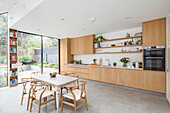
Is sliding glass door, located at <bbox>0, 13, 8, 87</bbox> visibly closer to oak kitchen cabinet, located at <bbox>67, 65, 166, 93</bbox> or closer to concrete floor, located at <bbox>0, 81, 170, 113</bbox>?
concrete floor, located at <bbox>0, 81, 170, 113</bbox>

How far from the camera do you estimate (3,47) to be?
3961mm

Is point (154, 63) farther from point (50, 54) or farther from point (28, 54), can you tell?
point (28, 54)

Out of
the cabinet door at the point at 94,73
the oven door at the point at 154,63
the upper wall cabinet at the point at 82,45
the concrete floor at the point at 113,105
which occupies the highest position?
the upper wall cabinet at the point at 82,45

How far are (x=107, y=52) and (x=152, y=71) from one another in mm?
2088

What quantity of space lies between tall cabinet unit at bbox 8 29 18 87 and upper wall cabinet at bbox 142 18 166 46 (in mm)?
5594

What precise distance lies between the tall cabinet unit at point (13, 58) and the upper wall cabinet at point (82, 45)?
311 centimetres

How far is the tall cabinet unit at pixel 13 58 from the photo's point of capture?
3.94 m

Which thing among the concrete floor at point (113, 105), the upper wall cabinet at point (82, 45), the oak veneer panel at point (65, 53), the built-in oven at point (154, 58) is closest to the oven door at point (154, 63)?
the built-in oven at point (154, 58)

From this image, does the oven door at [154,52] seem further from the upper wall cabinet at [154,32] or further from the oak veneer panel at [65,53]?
the oak veneer panel at [65,53]

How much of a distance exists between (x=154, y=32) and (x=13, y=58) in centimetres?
591

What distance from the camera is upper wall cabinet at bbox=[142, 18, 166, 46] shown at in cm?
297

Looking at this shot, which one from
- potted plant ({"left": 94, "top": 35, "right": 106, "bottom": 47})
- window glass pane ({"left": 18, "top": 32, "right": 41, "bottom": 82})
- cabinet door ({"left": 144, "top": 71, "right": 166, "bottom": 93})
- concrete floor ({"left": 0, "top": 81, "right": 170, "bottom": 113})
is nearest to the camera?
concrete floor ({"left": 0, "top": 81, "right": 170, "bottom": 113})

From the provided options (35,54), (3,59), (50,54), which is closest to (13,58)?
(3,59)

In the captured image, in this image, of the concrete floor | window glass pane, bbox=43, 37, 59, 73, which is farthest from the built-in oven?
window glass pane, bbox=43, 37, 59, 73
